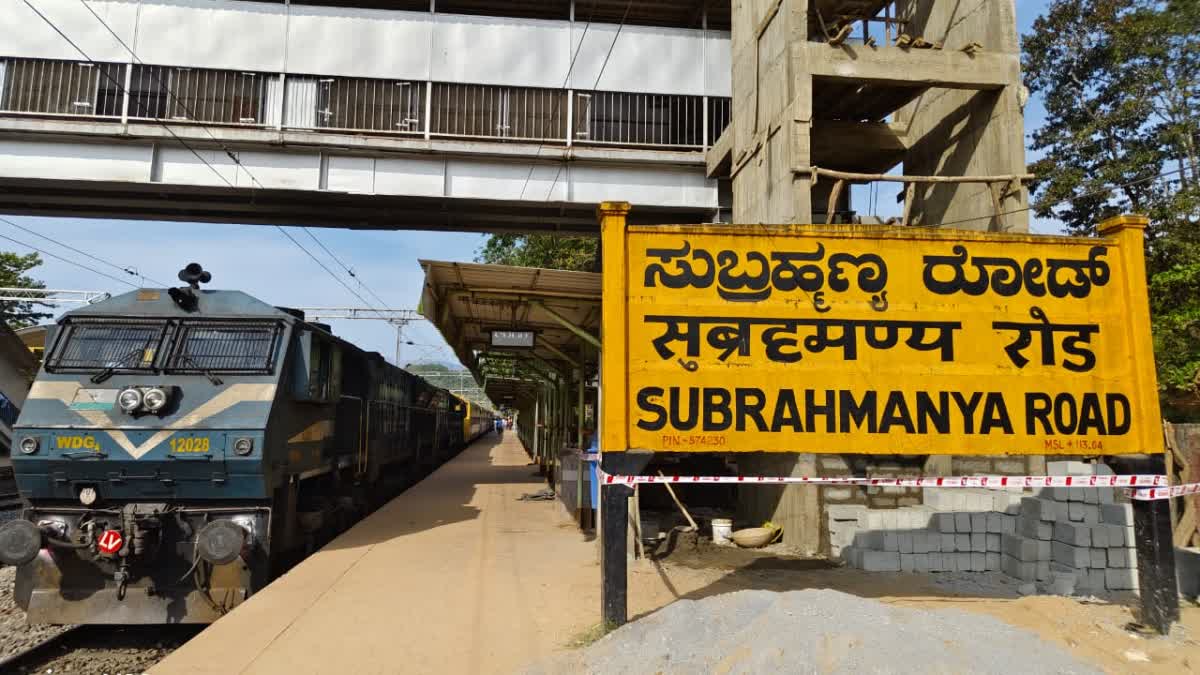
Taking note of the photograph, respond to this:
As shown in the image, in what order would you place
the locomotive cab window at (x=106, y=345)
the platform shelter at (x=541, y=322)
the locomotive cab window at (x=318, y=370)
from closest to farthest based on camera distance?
1. the locomotive cab window at (x=106, y=345)
2. the locomotive cab window at (x=318, y=370)
3. the platform shelter at (x=541, y=322)

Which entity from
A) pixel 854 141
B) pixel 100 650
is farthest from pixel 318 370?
pixel 854 141

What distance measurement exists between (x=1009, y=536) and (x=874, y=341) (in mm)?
3620

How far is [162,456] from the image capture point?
667 cm

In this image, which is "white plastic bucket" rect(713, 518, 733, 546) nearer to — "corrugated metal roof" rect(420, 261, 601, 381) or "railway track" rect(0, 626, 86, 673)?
"corrugated metal roof" rect(420, 261, 601, 381)

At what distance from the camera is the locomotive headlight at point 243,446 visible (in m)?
6.77

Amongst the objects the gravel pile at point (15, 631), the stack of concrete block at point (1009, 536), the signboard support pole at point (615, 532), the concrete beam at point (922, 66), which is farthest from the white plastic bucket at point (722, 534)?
the gravel pile at point (15, 631)

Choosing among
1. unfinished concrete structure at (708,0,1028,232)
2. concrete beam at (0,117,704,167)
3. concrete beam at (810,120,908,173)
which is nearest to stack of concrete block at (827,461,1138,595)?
unfinished concrete structure at (708,0,1028,232)

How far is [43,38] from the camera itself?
46.8 feet

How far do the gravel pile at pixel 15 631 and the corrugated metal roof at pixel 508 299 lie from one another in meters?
4.77

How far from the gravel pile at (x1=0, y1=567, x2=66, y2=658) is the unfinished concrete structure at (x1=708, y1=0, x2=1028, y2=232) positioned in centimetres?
944

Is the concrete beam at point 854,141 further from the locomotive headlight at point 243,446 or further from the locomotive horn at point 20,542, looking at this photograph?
the locomotive horn at point 20,542

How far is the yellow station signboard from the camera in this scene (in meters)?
5.36

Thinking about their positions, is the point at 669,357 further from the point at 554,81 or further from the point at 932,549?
the point at 554,81

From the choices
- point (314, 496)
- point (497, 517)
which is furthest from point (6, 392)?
point (497, 517)
